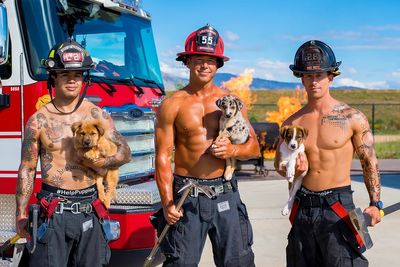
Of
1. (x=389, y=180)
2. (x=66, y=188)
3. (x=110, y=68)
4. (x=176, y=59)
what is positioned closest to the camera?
(x=66, y=188)

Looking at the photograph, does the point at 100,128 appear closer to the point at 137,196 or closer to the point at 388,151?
the point at 137,196

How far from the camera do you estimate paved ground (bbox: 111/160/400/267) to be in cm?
667

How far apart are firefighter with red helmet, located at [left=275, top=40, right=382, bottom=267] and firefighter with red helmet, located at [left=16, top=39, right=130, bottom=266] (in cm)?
127

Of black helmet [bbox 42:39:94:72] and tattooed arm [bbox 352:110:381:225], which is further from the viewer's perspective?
tattooed arm [bbox 352:110:381:225]

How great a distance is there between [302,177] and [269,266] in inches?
104

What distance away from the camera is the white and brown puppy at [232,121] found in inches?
152

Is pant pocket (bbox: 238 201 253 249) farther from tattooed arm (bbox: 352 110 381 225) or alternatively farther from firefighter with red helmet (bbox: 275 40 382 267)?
tattooed arm (bbox: 352 110 381 225)

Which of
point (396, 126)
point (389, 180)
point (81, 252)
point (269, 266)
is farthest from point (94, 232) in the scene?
point (396, 126)

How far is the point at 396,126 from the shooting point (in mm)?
38000

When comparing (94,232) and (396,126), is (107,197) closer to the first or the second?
(94,232)

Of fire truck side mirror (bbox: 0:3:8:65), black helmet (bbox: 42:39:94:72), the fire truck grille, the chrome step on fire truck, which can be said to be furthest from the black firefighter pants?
fire truck side mirror (bbox: 0:3:8:65)

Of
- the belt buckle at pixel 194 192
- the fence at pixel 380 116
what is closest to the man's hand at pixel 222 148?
the belt buckle at pixel 194 192

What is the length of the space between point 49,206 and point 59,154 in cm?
33

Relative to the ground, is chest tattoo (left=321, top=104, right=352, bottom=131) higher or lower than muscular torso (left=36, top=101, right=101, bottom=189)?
higher
